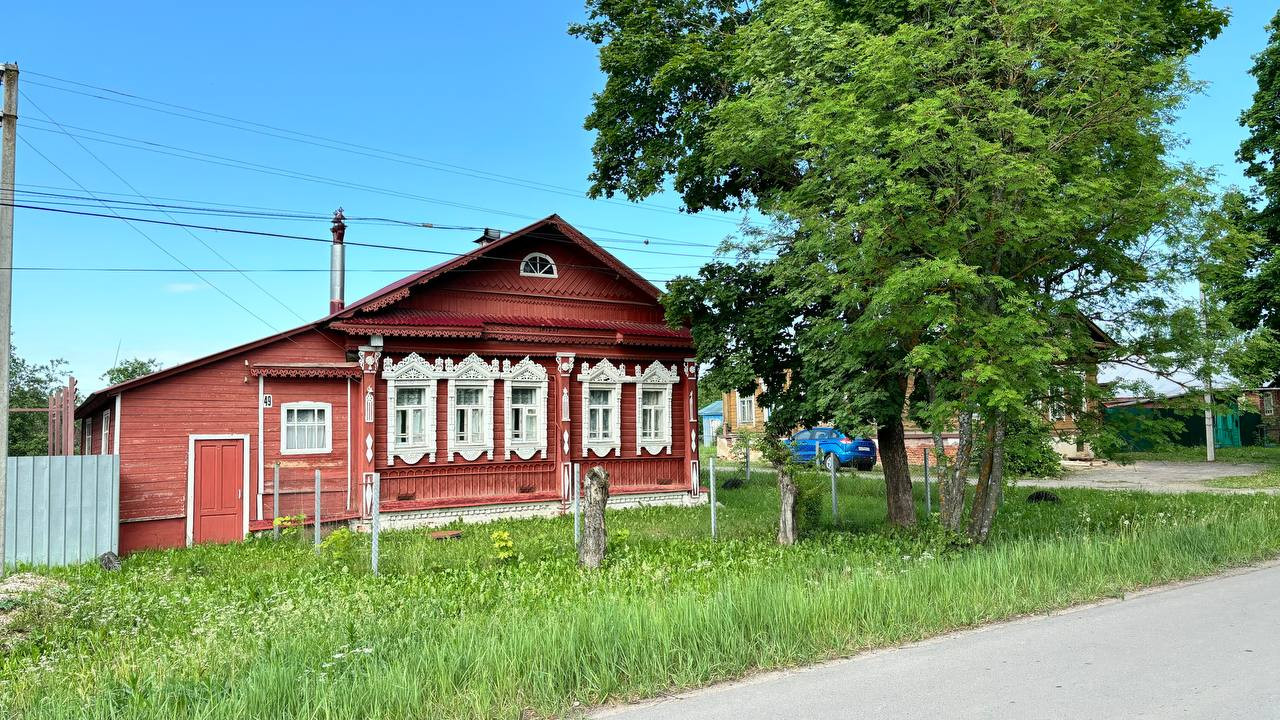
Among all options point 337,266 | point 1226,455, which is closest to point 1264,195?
point 1226,455

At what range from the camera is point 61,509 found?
12.9m

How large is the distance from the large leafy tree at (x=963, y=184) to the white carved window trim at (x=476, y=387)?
745 centimetres

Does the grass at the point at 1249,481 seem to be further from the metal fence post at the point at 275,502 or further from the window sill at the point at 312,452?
the metal fence post at the point at 275,502

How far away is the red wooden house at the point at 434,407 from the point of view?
50.8 ft

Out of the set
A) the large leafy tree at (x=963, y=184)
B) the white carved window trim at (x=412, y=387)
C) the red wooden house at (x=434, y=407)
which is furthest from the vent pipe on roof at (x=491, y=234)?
the large leafy tree at (x=963, y=184)

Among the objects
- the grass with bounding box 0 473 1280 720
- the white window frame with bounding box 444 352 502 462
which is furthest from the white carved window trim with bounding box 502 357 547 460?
the grass with bounding box 0 473 1280 720

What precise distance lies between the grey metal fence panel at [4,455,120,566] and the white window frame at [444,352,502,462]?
635 cm

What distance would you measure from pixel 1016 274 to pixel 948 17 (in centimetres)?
363

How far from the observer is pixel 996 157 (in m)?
9.66

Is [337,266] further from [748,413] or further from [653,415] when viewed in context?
[748,413]

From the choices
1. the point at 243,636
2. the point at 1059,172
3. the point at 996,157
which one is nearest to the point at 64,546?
the point at 243,636

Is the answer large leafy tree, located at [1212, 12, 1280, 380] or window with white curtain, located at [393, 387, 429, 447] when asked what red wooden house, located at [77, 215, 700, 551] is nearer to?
window with white curtain, located at [393, 387, 429, 447]

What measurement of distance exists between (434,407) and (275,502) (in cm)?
366

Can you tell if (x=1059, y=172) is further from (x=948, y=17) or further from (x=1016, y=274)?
(x=948, y=17)
